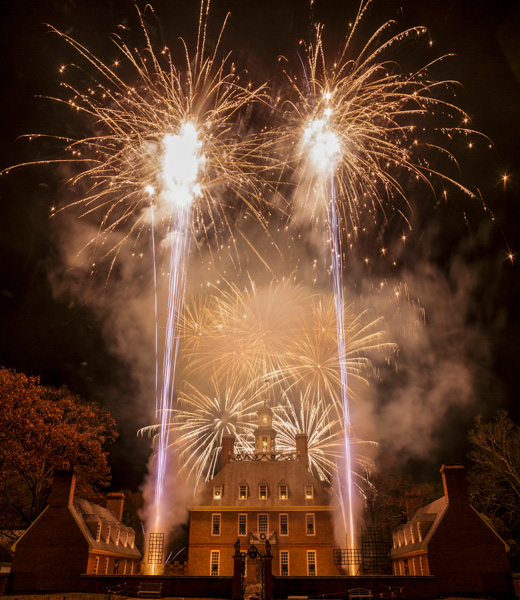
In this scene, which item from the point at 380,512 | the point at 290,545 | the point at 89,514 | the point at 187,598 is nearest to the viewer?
the point at 187,598

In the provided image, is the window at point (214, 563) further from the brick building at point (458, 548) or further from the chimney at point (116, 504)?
the brick building at point (458, 548)

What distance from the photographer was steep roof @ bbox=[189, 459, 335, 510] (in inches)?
1638

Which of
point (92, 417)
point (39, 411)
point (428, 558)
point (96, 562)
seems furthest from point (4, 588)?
point (428, 558)

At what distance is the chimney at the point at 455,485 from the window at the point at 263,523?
15.3 metres

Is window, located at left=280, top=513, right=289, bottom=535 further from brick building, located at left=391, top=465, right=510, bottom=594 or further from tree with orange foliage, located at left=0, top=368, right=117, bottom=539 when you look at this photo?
tree with orange foliage, located at left=0, top=368, right=117, bottom=539

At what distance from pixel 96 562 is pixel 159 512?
17892 mm

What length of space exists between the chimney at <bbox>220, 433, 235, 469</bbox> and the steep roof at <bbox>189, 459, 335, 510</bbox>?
2.01 ft

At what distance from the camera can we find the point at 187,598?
81.5 feet

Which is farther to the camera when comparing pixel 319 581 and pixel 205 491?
pixel 205 491

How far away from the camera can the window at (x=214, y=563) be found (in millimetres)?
39697

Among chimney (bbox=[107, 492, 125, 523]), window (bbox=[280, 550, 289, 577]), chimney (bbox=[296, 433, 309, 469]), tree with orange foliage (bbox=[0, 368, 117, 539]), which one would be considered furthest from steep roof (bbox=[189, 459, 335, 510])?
tree with orange foliage (bbox=[0, 368, 117, 539])

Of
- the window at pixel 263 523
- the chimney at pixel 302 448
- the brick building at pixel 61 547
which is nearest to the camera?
the brick building at pixel 61 547

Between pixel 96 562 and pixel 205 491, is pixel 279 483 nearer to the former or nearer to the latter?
pixel 205 491

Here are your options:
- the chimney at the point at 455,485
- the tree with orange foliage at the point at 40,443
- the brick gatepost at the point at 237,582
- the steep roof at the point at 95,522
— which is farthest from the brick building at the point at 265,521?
the brick gatepost at the point at 237,582
